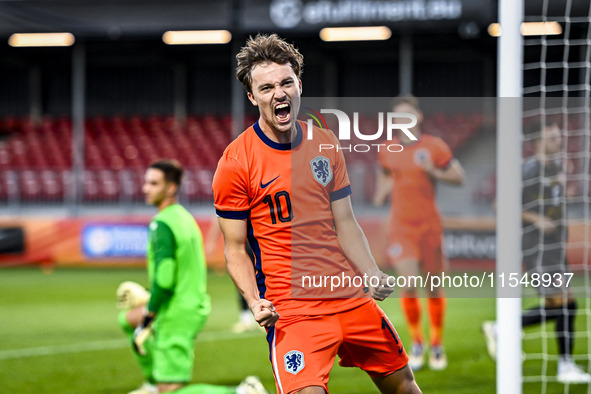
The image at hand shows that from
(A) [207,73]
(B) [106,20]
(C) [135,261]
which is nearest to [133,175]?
(C) [135,261]

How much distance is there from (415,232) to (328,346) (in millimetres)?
4041

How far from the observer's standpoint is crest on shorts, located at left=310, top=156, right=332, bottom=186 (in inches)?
140

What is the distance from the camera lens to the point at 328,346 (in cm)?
344

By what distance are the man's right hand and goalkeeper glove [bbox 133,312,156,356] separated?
2037 millimetres

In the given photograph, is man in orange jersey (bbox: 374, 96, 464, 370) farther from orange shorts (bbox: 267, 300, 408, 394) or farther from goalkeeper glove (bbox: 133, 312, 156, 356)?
orange shorts (bbox: 267, 300, 408, 394)

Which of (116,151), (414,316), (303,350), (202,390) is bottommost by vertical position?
(202,390)

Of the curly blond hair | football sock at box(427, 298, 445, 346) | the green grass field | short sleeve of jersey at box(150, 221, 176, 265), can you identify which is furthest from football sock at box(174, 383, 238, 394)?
football sock at box(427, 298, 445, 346)

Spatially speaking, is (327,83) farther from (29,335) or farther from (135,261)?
(29,335)

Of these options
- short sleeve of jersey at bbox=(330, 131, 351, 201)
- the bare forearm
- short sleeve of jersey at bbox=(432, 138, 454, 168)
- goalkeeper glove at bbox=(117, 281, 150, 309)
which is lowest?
goalkeeper glove at bbox=(117, 281, 150, 309)

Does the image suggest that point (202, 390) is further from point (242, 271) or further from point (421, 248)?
point (421, 248)

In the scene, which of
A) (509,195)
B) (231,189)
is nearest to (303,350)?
(231,189)

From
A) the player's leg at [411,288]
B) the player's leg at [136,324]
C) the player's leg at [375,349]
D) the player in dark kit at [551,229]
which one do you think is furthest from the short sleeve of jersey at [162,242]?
the player in dark kit at [551,229]

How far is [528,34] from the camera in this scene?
66.4 feet

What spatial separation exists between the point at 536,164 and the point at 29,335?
645 centimetres
